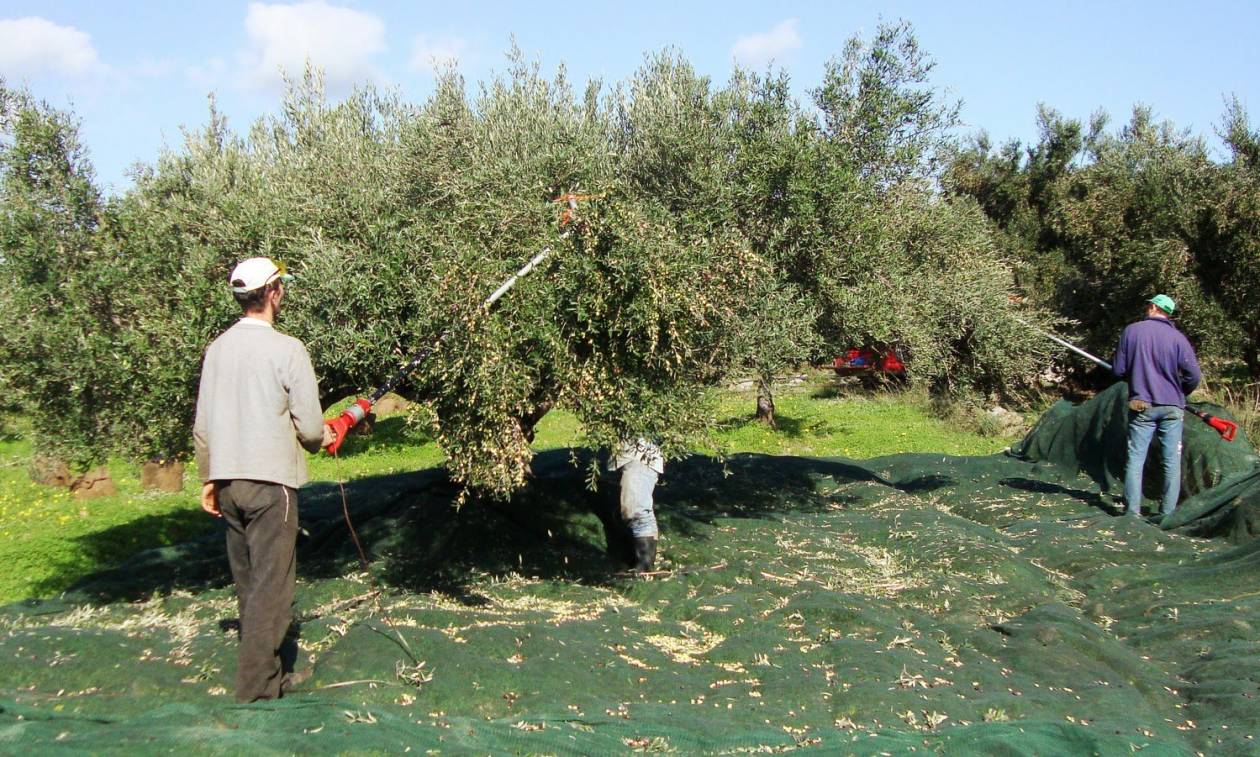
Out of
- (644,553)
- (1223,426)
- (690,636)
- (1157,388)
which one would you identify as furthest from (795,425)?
(690,636)

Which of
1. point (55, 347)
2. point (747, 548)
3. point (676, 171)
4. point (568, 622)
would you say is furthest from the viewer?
point (676, 171)

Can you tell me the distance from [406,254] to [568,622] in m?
2.72

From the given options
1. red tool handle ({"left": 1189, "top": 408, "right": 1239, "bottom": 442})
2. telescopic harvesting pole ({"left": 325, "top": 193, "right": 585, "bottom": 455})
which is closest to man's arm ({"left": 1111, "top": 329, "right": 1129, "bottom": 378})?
red tool handle ({"left": 1189, "top": 408, "right": 1239, "bottom": 442})

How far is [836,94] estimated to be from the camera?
10648 millimetres

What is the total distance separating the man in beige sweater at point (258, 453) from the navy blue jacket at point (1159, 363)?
9.02 meters

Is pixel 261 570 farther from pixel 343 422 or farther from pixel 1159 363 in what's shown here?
pixel 1159 363

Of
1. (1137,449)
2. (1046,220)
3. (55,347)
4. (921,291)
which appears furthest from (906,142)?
(1046,220)

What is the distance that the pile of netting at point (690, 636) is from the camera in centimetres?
487

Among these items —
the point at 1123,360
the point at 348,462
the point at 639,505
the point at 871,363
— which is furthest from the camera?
the point at 348,462

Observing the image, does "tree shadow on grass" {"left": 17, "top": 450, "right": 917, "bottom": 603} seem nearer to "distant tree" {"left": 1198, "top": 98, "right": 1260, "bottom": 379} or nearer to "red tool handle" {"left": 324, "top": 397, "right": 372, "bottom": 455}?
"red tool handle" {"left": 324, "top": 397, "right": 372, "bottom": 455}

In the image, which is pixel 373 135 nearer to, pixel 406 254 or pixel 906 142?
pixel 406 254

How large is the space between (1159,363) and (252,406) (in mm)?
9524

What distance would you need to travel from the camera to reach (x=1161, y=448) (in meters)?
11.3

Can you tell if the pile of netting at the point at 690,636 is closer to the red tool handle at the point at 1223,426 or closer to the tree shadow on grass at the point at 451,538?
the tree shadow on grass at the point at 451,538
